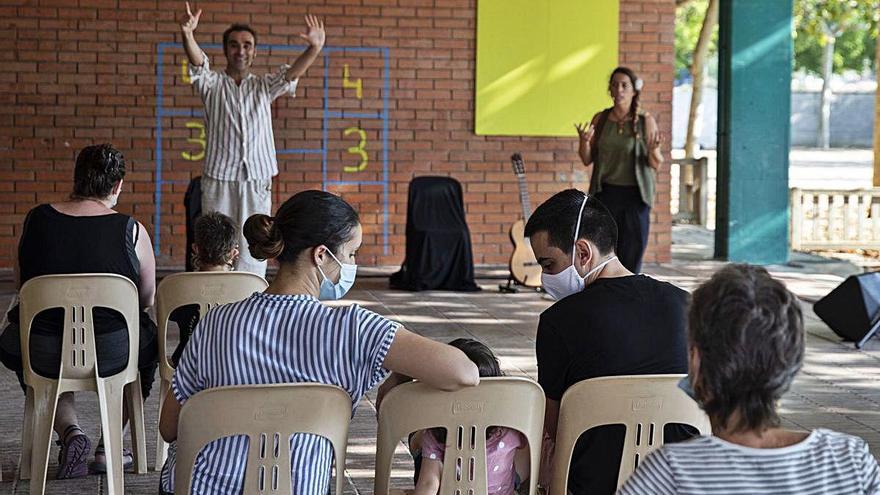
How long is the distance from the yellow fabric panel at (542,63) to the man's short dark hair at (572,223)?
26.9 ft

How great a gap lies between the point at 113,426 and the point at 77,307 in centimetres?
46

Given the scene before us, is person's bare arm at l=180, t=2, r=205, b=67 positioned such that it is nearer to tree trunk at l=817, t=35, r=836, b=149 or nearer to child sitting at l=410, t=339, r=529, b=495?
child sitting at l=410, t=339, r=529, b=495

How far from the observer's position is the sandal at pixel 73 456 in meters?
5.00

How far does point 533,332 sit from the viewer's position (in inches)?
338

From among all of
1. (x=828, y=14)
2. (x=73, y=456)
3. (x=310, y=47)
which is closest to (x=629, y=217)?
(x=310, y=47)

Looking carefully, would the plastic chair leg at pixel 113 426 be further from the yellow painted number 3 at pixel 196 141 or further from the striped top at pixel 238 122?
the yellow painted number 3 at pixel 196 141

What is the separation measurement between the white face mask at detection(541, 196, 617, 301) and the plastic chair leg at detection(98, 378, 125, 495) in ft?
5.78

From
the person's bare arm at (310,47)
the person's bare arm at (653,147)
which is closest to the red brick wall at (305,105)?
the person's bare arm at (653,147)

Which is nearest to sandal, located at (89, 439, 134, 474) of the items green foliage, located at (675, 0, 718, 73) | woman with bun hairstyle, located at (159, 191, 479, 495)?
woman with bun hairstyle, located at (159, 191, 479, 495)

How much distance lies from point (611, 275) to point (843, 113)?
1659 inches

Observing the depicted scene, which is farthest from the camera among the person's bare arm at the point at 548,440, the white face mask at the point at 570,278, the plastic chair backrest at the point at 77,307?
the plastic chair backrest at the point at 77,307

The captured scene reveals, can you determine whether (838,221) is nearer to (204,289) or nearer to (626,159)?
(626,159)

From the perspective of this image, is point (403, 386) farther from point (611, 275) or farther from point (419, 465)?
point (611, 275)

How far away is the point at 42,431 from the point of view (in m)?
4.67
